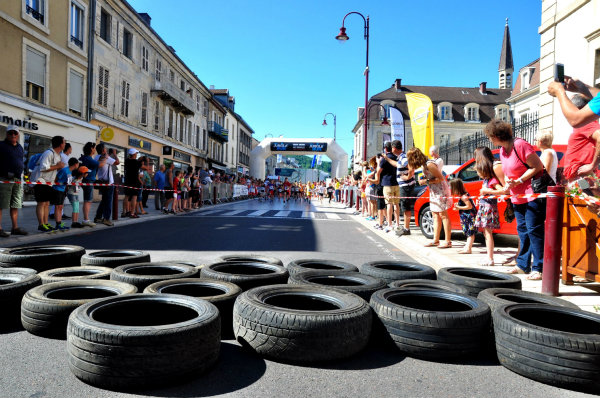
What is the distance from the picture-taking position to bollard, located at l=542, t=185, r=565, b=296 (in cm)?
398

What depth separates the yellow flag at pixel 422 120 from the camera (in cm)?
1588

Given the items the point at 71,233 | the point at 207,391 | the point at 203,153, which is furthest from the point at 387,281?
the point at 203,153

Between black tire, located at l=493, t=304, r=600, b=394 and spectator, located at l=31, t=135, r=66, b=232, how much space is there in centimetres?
804

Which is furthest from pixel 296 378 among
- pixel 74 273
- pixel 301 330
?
pixel 74 273

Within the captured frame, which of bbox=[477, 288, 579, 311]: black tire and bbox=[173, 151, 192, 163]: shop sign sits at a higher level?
bbox=[173, 151, 192, 163]: shop sign

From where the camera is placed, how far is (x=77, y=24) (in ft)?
64.6

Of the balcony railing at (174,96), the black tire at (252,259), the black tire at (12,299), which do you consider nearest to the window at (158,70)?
the balcony railing at (174,96)

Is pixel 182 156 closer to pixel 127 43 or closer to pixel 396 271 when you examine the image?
pixel 127 43

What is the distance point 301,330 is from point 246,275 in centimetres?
126

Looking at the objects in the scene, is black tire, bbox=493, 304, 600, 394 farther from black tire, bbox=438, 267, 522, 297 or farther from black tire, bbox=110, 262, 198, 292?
black tire, bbox=110, 262, 198, 292

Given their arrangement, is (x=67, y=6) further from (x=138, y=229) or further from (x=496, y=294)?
(x=496, y=294)

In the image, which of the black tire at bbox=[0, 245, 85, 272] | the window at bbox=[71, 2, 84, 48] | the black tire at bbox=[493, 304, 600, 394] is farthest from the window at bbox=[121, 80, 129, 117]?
the black tire at bbox=[493, 304, 600, 394]

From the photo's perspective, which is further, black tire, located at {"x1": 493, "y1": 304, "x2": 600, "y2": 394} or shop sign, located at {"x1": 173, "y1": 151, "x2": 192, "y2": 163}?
shop sign, located at {"x1": 173, "y1": 151, "x2": 192, "y2": 163}

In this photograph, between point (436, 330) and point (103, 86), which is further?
point (103, 86)
